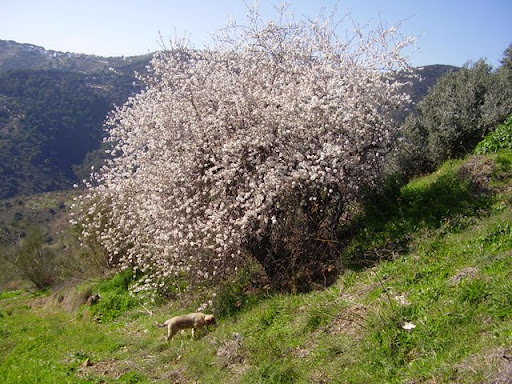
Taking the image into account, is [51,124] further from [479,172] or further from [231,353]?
[231,353]

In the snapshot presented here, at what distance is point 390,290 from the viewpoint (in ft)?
19.4

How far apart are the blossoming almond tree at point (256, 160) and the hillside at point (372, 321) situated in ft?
2.54

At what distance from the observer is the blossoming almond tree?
8102mm

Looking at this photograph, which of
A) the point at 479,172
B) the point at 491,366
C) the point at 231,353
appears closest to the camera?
the point at 491,366

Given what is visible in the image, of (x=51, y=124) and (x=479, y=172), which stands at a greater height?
(x=51, y=124)

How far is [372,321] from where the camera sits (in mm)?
5270

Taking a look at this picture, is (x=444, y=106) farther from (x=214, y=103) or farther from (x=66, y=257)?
(x=66, y=257)

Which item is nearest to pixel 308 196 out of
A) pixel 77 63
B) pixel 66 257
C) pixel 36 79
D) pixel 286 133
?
pixel 286 133

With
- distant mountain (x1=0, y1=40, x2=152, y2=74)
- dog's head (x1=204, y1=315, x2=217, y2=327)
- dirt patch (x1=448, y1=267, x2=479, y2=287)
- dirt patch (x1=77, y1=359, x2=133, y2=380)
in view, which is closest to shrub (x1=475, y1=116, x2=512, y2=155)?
dirt patch (x1=448, y1=267, x2=479, y2=287)

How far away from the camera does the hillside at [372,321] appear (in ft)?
14.6

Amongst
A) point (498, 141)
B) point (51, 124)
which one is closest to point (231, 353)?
point (498, 141)

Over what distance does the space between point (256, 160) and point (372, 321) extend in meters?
3.75

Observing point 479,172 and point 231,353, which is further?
point 479,172

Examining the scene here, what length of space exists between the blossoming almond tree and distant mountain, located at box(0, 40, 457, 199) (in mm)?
62752
